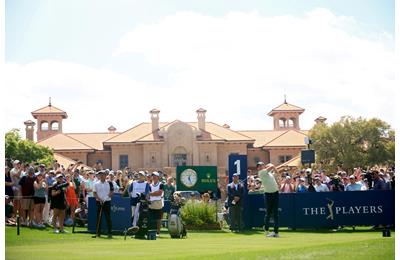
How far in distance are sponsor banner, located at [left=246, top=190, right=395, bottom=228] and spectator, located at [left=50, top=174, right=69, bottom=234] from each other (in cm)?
604

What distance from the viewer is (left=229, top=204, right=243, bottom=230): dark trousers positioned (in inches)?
802

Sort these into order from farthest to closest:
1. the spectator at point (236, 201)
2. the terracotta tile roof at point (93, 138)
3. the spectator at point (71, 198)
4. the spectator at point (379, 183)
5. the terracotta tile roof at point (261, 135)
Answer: the terracotta tile roof at point (261, 135)
the terracotta tile roof at point (93, 138)
the spectator at point (379, 183)
the spectator at point (236, 201)
the spectator at point (71, 198)

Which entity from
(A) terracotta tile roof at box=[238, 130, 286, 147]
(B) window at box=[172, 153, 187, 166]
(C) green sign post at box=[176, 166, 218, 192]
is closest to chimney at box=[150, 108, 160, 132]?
(B) window at box=[172, 153, 187, 166]

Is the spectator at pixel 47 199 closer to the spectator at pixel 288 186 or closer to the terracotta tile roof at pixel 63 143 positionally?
the spectator at pixel 288 186

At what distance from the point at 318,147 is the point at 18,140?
3259cm

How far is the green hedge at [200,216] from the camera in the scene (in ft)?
68.6

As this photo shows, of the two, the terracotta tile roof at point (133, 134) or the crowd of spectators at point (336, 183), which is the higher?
the terracotta tile roof at point (133, 134)

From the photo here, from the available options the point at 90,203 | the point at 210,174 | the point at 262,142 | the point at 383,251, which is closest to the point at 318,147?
the point at 262,142

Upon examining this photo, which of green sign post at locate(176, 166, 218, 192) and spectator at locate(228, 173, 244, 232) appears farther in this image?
green sign post at locate(176, 166, 218, 192)

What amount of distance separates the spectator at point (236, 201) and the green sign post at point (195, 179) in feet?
11.9

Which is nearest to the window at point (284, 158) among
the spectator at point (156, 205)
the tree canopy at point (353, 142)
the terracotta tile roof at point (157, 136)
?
the terracotta tile roof at point (157, 136)

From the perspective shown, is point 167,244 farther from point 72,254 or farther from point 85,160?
point 85,160

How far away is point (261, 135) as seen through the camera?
Answer: 100625mm

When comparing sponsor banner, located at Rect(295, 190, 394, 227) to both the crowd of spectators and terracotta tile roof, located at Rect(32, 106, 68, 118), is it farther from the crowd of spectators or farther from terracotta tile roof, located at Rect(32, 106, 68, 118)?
terracotta tile roof, located at Rect(32, 106, 68, 118)
